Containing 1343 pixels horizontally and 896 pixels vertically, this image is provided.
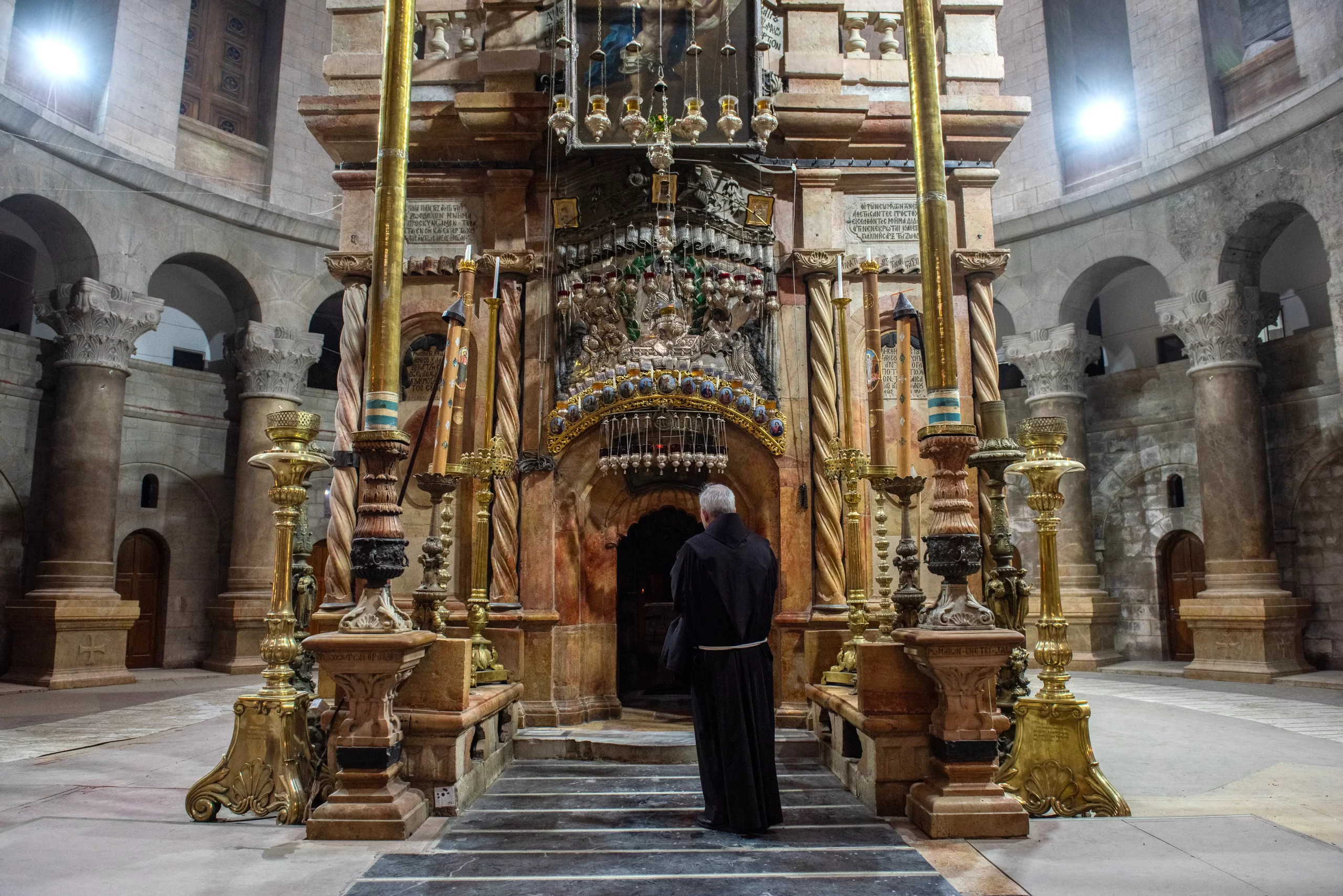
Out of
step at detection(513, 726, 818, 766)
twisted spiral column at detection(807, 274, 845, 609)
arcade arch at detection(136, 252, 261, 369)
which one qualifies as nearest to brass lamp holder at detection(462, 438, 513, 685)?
step at detection(513, 726, 818, 766)

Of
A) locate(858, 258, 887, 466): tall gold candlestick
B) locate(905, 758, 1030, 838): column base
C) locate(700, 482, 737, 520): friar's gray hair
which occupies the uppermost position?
locate(858, 258, 887, 466): tall gold candlestick

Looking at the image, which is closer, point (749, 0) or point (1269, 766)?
point (1269, 766)

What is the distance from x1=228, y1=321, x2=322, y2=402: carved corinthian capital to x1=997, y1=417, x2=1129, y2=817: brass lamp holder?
1397 centimetres

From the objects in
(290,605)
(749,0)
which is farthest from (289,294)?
(290,605)

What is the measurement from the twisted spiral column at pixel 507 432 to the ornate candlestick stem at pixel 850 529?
309 cm

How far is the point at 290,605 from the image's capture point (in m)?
5.79

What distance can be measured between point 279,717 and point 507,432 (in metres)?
3.94

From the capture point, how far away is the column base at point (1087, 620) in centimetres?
1516

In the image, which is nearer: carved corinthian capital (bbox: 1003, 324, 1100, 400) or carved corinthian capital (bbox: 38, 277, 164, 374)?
carved corinthian capital (bbox: 38, 277, 164, 374)

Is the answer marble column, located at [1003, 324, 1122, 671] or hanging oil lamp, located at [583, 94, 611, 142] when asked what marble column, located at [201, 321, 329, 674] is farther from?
marble column, located at [1003, 324, 1122, 671]

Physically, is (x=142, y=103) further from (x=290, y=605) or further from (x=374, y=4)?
(x=290, y=605)

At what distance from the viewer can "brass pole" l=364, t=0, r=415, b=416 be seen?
17.2 ft

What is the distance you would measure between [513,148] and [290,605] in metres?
5.55

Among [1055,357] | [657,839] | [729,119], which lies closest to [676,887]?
[657,839]
